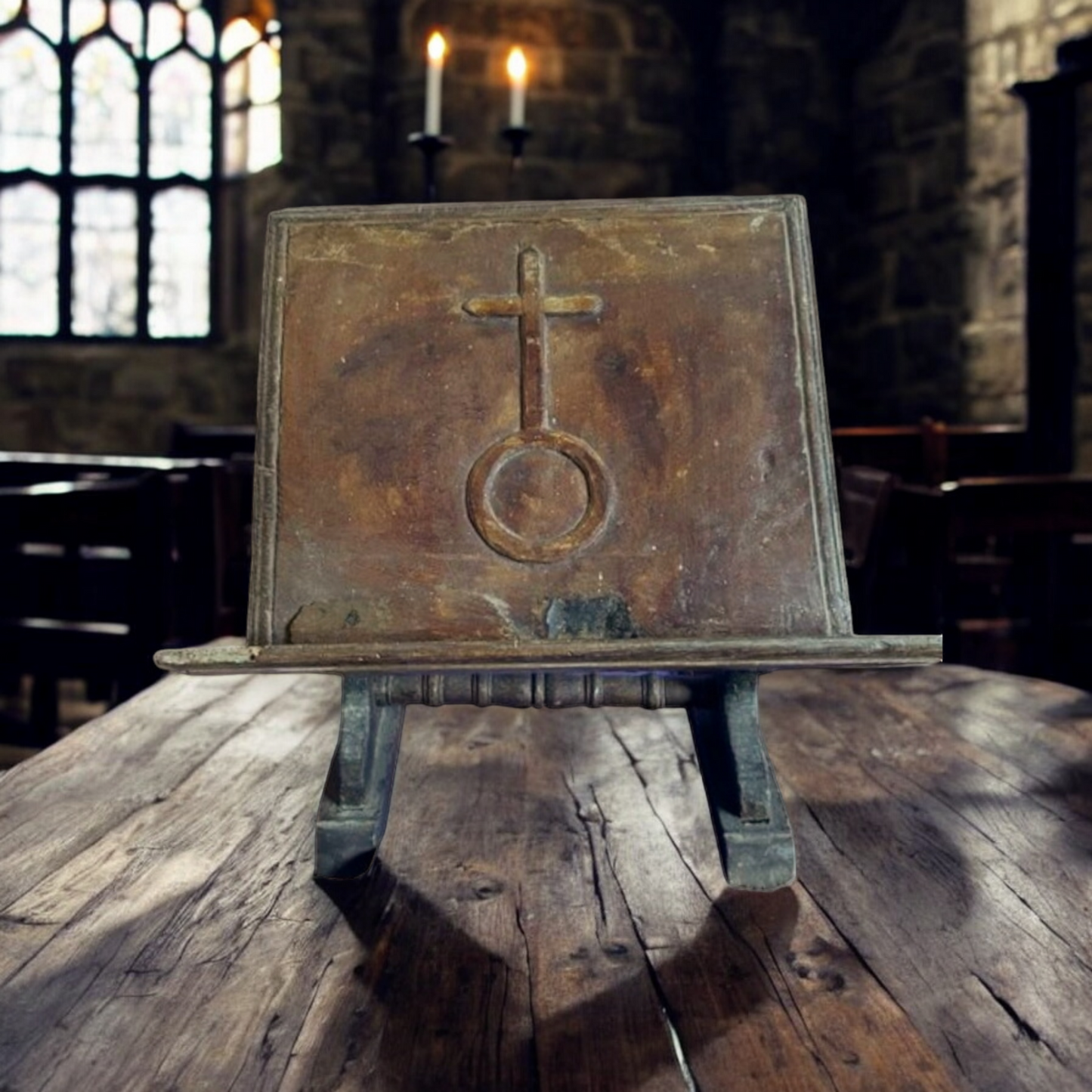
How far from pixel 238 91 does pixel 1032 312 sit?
4.95 metres

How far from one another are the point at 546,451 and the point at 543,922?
1.62ft

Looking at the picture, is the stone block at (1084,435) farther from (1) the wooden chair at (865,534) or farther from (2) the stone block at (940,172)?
(1) the wooden chair at (865,534)

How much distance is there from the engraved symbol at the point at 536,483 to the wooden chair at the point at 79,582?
5.70 feet

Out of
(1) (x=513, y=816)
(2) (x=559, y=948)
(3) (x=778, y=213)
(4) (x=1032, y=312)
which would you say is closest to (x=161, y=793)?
(1) (x=513, y=816)

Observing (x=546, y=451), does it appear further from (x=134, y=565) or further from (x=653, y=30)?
(x=653, y=30)

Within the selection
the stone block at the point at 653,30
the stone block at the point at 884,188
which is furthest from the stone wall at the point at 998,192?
the stone block at the point at 653,30

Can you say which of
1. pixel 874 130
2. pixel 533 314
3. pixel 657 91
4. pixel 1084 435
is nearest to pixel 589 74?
pixel 657 91

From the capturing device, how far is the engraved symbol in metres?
1.40

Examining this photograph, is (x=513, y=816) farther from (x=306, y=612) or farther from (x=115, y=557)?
(x=115, y=557)

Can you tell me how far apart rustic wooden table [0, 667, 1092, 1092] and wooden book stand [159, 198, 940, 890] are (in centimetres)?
14

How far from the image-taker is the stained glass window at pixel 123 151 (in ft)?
24.4

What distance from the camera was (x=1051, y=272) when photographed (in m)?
4.61

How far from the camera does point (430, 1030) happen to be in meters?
1.07

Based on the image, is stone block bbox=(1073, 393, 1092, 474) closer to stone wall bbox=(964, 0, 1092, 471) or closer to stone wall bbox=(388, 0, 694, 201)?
stone wall bbox=(964, 0, 1092, 471)
